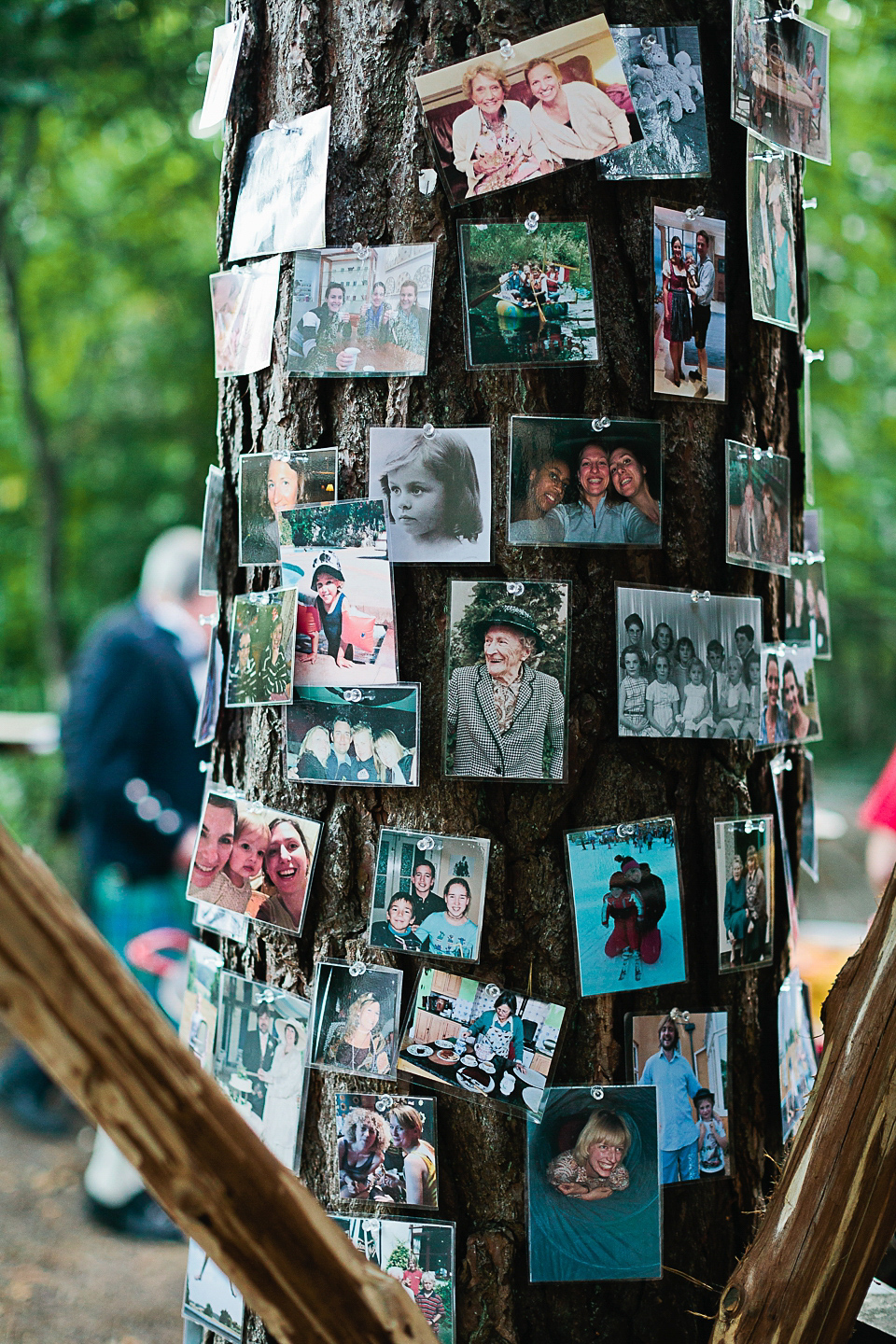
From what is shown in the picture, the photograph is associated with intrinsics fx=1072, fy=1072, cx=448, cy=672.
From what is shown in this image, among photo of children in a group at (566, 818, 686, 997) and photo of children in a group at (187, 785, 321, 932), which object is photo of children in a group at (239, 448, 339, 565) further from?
photo of children in a group at (566, 818, 686, 997)

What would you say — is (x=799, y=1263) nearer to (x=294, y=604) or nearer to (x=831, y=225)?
(x=294, y=604)

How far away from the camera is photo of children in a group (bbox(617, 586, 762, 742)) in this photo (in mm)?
1421

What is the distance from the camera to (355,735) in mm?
1436

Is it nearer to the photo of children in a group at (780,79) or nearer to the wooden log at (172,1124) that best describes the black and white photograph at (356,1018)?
→ the wooden log at (172,1124)

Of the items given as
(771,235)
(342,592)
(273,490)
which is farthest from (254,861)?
(771,235)

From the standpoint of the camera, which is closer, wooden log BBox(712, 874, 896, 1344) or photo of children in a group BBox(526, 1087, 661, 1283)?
wooden log BBox(712, 874, 896, 1344)

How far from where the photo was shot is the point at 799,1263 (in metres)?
1.27

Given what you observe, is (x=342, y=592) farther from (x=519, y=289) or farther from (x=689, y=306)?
(x=689, y=306)

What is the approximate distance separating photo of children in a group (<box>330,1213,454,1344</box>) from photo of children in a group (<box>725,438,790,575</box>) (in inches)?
39.1

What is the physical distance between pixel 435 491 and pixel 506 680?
0.26 m

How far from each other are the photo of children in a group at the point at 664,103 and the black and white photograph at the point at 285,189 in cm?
38

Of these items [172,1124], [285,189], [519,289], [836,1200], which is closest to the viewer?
[172,1124]

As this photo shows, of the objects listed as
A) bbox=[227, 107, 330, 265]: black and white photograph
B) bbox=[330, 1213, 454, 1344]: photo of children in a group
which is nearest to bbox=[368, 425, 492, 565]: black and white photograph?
bbox=[227, 107, 330, 265]: black and white photograph

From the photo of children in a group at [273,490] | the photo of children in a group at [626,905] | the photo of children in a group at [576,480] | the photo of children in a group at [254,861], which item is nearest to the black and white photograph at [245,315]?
the photo of children in a group at [273,490]
